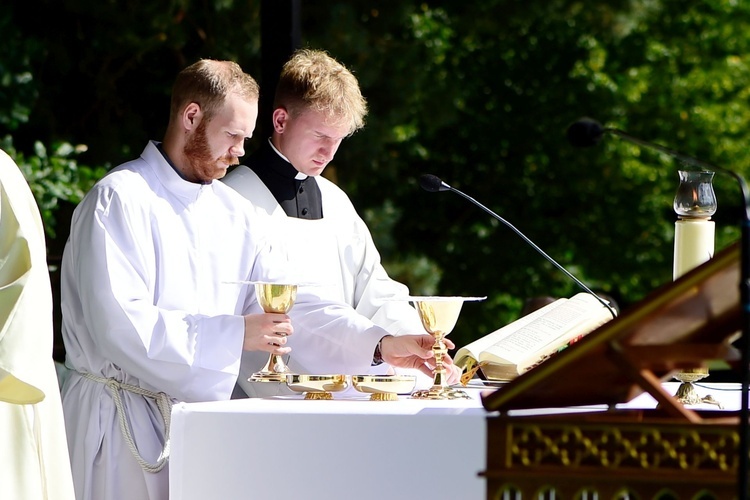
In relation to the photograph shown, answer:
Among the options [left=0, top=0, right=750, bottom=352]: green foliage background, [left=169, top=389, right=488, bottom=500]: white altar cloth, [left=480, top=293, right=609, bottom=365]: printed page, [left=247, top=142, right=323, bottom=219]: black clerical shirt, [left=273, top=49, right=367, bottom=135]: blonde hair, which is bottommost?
[left=169, top=389, right=488, bottom=500]: white altar cloth

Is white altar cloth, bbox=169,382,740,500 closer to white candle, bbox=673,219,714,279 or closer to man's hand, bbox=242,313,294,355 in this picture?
man's hand, bbox=242,313,294,355

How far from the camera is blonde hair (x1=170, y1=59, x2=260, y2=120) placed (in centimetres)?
358

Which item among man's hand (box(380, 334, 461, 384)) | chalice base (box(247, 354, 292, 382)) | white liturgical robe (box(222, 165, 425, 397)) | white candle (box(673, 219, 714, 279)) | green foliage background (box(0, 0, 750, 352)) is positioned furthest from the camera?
green foliage background (box(0, 0, 750, 352))

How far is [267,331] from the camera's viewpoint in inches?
131

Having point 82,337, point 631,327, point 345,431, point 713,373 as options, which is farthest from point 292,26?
point 713,373

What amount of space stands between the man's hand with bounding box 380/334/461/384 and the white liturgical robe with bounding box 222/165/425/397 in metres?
0.41

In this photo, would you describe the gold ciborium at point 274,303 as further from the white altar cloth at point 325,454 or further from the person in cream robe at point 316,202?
the person in cream robe at point 316,202

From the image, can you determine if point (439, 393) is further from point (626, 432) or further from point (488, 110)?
point (488, 110)

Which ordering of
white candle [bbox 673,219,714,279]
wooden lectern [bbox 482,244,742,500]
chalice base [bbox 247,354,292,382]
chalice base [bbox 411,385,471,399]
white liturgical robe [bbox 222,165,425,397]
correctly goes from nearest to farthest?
wooden lectern [bbox 482,244,742,500]
chalice base [bbox 247,354,292,382]
chalice base [bbox 411,385,471,399]
white candle [bbox 673,219,714,279]
white liturgical robe [bbox 222,165,425,397]

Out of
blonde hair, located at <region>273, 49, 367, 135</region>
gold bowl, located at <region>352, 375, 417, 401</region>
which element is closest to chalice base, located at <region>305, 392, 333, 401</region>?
gold bowl, located at <region>352, 375, 417, 401</region>

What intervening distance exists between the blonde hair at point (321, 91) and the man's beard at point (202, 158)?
0.52 meters

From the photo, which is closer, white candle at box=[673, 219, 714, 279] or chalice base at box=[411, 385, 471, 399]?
chalice base at box=[411, 385, 471, 399]

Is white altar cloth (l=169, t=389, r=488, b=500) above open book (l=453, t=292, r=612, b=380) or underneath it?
underneath

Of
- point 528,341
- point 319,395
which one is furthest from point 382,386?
point 528,341
